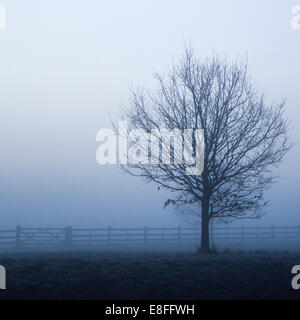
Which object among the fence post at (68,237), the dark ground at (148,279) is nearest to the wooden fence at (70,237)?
the fence post at (68,237)

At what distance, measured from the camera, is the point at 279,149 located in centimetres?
2106

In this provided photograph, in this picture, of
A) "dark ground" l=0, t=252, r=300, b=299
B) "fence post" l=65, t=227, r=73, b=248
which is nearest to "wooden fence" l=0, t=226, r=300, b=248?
"fence post" l=65, t=227, r=73, b=248

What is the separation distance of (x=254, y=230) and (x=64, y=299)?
38.1 metres

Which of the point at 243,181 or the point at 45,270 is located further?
the point at 243,181

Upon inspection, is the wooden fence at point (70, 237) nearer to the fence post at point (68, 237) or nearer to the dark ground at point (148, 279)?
the fence post at point (68, 237)

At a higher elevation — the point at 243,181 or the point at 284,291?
the point at 243,181

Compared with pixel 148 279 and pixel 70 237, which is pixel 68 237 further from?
pixel 148 279

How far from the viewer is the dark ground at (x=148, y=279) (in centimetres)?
1243

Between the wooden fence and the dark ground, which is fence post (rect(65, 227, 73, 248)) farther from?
the dark ground

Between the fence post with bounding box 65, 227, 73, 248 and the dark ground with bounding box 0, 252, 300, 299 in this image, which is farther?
the fence post with bounding box 65, 227, 73, 248

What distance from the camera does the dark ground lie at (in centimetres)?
1243
